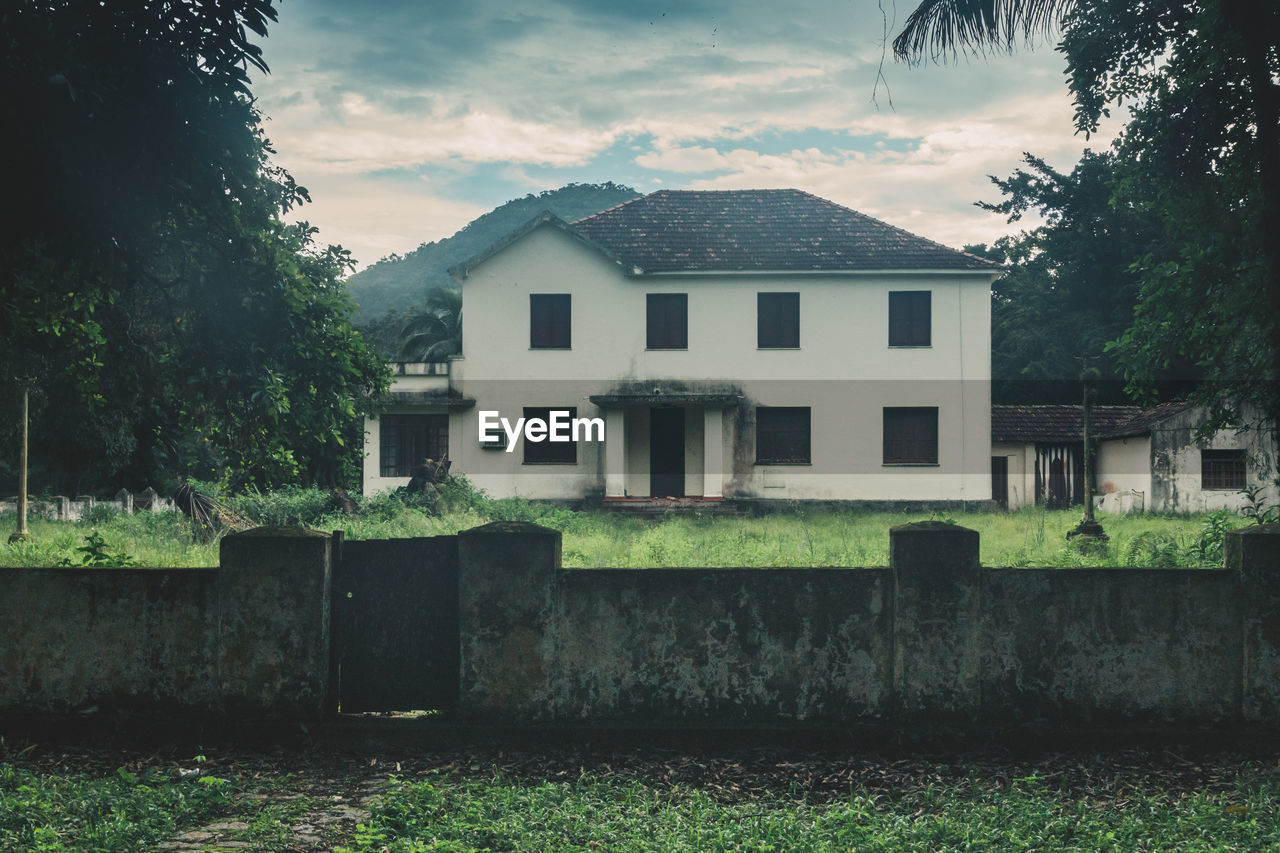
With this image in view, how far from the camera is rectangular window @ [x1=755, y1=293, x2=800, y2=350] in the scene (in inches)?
947

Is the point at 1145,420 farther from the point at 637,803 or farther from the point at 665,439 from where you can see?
the point at 637,803

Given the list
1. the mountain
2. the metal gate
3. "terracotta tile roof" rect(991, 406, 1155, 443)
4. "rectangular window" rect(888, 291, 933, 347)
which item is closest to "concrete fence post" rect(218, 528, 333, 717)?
the metal gate

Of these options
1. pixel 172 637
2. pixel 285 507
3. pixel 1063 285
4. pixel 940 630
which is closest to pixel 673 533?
pixel 285 507

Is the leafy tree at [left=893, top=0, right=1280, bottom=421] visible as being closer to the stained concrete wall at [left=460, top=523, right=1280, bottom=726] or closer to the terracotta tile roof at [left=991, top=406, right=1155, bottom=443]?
the stained concrete wall at [left=460, top=523, right=1280, bottom=726]

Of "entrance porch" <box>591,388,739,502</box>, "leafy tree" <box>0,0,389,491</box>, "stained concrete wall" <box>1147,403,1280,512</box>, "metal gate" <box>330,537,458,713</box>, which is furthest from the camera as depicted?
"stained concrete wall" <box>1147,403,1280,512</box>

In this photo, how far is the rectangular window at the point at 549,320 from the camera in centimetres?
2414

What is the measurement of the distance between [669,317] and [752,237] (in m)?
3.00

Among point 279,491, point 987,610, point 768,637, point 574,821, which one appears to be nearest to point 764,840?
point 574,821

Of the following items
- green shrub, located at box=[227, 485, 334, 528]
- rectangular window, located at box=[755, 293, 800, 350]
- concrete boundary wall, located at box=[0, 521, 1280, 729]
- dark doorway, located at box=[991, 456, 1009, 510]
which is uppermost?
rectangular window, located at box=[755, 293, 800, 350]

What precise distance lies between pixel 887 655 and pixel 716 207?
2124 cm

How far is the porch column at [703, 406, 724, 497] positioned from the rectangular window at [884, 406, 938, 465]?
3.98 meters

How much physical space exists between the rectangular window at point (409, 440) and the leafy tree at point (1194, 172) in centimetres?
1675

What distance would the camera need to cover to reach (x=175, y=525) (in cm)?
1705

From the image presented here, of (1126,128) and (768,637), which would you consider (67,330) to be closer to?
(768,637)
